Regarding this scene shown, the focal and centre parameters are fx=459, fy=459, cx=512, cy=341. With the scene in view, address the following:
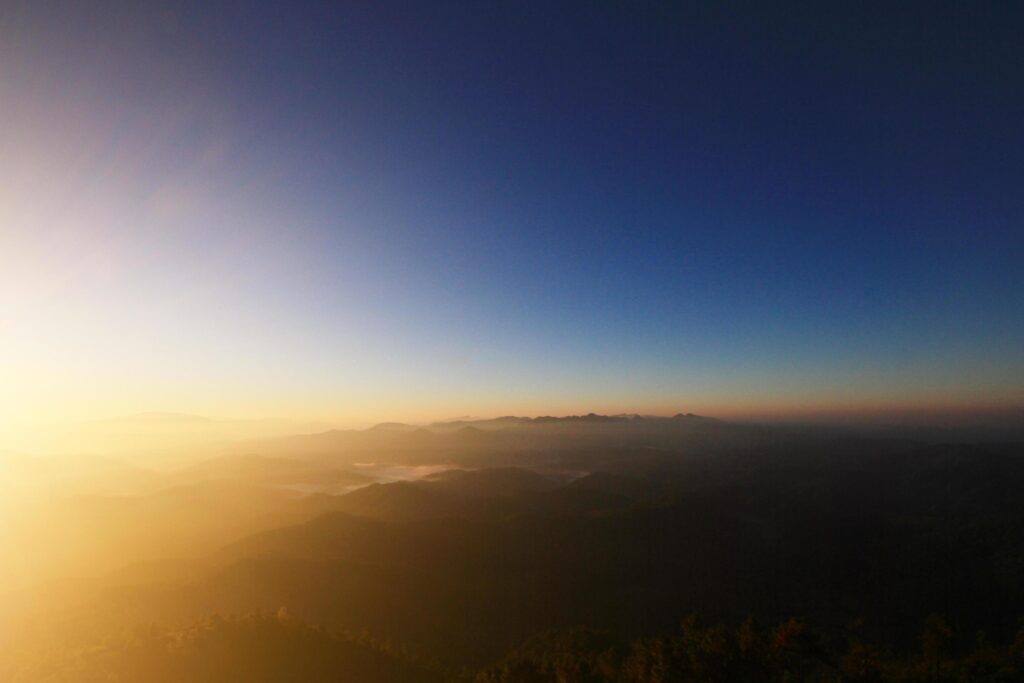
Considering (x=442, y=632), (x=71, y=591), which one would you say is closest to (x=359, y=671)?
(x=442, y=632)

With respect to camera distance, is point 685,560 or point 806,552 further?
point 806,552

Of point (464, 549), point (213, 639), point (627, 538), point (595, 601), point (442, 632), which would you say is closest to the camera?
point (213, 639)

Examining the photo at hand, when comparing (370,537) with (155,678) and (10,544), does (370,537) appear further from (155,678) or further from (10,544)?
(10,544)

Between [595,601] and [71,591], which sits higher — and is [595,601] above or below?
below

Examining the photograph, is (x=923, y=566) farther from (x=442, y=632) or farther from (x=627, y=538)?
(x=442, y=632)

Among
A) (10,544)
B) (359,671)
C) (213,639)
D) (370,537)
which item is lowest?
(10,544)

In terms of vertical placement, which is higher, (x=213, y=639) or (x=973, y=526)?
(x=213, y=639)

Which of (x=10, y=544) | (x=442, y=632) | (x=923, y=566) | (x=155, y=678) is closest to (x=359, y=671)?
(x=155, y=678)

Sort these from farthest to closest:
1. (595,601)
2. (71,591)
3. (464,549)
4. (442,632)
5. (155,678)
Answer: (464,549) < (595,601) < (71,591) < (442,632) < (155,678)

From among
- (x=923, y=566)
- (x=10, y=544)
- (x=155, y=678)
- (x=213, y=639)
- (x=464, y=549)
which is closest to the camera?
(x=155, y=678)

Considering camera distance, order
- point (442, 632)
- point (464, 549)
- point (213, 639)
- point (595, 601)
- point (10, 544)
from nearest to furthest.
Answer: point (213, 639)
point (442, 632)
point (595, 601)
point (464, 549)
point (10, 544)
